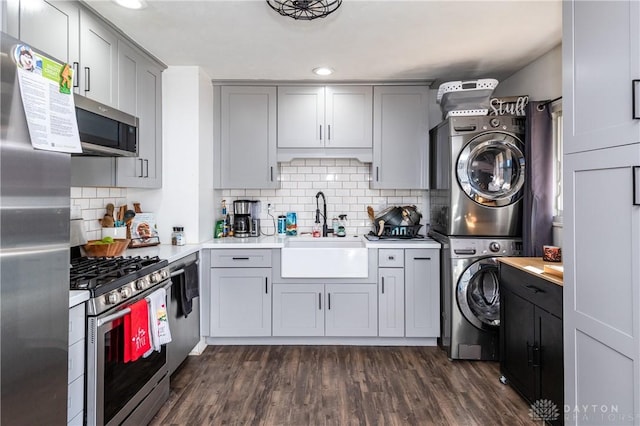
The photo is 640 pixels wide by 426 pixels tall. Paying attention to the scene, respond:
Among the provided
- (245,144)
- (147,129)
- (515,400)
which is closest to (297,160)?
(245,144)

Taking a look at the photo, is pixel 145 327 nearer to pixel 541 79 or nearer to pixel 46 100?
pixel 46 100

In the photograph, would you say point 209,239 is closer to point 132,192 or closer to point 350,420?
point 132,192

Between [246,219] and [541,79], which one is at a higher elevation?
[541,79]

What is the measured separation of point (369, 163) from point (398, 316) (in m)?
1.52

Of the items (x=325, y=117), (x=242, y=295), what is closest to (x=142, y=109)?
(x=325, y=117)

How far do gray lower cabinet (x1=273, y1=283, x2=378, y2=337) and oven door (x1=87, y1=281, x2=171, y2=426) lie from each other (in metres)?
1.32

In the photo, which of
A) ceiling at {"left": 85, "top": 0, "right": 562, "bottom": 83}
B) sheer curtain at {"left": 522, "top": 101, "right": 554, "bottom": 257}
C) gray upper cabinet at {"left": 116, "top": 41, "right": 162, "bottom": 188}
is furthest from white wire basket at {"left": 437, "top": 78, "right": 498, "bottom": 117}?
gray upper cabinet at {"left": 116, "top": 41, "right": 162, "bottom": 188}

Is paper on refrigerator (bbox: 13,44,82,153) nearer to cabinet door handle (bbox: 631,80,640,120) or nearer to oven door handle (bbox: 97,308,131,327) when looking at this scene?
oven door handle (bbox: 97,308,131,327)

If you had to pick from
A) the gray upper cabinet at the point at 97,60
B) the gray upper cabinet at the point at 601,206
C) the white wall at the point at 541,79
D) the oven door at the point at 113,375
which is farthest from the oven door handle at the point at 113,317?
the white wall at the point at 541,79

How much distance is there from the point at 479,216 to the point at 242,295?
2.10 meters

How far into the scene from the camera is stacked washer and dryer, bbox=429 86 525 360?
9.95 ft

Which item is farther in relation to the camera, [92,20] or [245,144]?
[245,144]

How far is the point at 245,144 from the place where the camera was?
12.2ft

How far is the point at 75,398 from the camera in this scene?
63.8 inches
